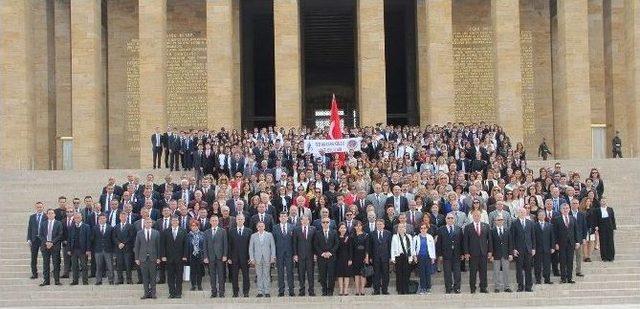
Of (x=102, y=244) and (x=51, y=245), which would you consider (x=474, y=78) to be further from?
(x=51, y=245)

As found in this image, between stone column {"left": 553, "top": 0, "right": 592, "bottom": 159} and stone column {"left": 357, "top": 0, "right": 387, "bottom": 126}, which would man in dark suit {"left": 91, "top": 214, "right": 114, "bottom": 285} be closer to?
stone column {"left": 357, "top": 0, "right": 387, "bottom": 126}

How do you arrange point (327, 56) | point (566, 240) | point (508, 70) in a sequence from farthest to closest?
point (327, 56) → point (508, 70) → point (566, 240)

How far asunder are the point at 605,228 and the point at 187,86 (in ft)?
73.5

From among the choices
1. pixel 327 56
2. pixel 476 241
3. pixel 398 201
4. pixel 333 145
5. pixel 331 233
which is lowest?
pixel 476 241

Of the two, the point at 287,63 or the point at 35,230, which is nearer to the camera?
the point at 35,230

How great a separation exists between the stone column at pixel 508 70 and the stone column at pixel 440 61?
5.51 feet

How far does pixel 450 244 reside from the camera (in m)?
16.8

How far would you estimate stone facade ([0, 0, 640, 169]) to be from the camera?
33344 millimetres

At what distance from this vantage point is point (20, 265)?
18828 millimetres

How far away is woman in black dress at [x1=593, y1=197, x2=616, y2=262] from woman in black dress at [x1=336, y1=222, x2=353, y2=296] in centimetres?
502

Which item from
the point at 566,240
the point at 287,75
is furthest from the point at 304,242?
the point at 287,75

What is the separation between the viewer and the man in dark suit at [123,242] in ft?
57.0

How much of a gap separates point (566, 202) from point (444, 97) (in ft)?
50.9

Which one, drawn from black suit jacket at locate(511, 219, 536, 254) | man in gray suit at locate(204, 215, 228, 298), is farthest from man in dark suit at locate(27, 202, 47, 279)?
black suit jacket at locate(511, 219, 536, 254)
